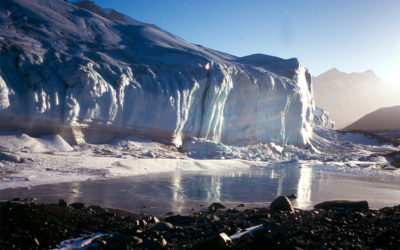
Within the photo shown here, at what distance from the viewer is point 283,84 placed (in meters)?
24.1

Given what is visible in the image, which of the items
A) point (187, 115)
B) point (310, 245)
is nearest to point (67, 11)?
point (187, 115)

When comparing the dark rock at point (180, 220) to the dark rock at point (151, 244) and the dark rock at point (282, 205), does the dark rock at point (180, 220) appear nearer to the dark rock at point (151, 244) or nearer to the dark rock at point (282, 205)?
the dark rock at point (151, 244)

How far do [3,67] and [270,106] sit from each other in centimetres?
1862

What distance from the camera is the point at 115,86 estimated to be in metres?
13.7

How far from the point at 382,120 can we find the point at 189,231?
7062 centimetres

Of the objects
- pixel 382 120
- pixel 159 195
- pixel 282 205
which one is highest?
pixel 382 120

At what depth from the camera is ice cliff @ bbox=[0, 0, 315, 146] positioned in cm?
1118

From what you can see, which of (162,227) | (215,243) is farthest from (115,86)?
(215,243)

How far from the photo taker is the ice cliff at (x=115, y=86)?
11.2 meters

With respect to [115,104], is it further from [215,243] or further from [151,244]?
[215,243]

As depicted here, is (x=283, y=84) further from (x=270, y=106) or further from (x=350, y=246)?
(x=350, y=246)

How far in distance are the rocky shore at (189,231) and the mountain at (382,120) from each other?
2587 inches

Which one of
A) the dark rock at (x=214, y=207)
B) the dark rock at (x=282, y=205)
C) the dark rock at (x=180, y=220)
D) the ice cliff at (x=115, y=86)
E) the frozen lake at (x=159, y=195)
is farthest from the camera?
the ice cliff at (x=115, y=86)

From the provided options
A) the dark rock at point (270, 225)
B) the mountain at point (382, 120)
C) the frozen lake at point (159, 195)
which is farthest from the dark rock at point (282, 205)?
the mountain at point (382, 120)
